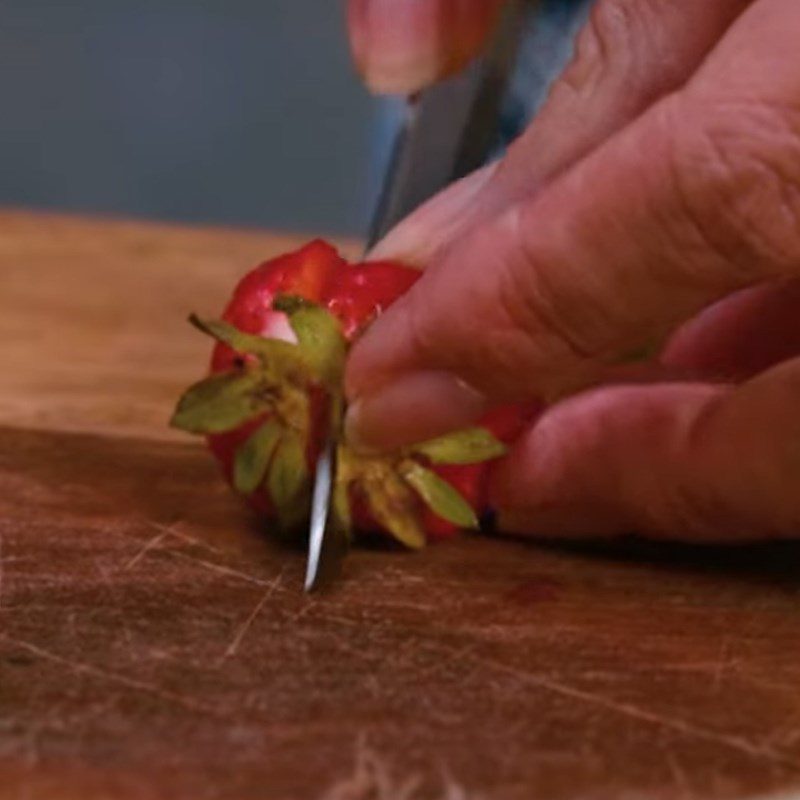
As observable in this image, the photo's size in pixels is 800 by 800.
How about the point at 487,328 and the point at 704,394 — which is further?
the point at 704,394

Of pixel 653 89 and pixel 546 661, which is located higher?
pixel 653 89

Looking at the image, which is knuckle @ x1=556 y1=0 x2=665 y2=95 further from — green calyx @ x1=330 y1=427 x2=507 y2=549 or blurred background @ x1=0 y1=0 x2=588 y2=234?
blurred background @ x1=0 y1=0 x2=588 y2=234

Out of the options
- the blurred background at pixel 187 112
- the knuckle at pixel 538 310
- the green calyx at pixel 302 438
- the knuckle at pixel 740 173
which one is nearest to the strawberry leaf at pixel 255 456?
the green calyx at pixel 302 438

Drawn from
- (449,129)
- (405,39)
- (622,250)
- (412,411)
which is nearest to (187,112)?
(449,129)

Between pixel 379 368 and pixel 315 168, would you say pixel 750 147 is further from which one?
pixel 315 168

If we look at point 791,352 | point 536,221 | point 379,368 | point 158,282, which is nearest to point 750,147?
point 536,221

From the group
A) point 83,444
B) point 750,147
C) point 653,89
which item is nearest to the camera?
point 750,147

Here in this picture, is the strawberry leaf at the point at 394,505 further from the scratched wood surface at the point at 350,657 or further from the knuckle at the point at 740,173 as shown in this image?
the knuckle at the point at 740,173

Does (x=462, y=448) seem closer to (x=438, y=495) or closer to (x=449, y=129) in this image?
(x=438, y=495)
